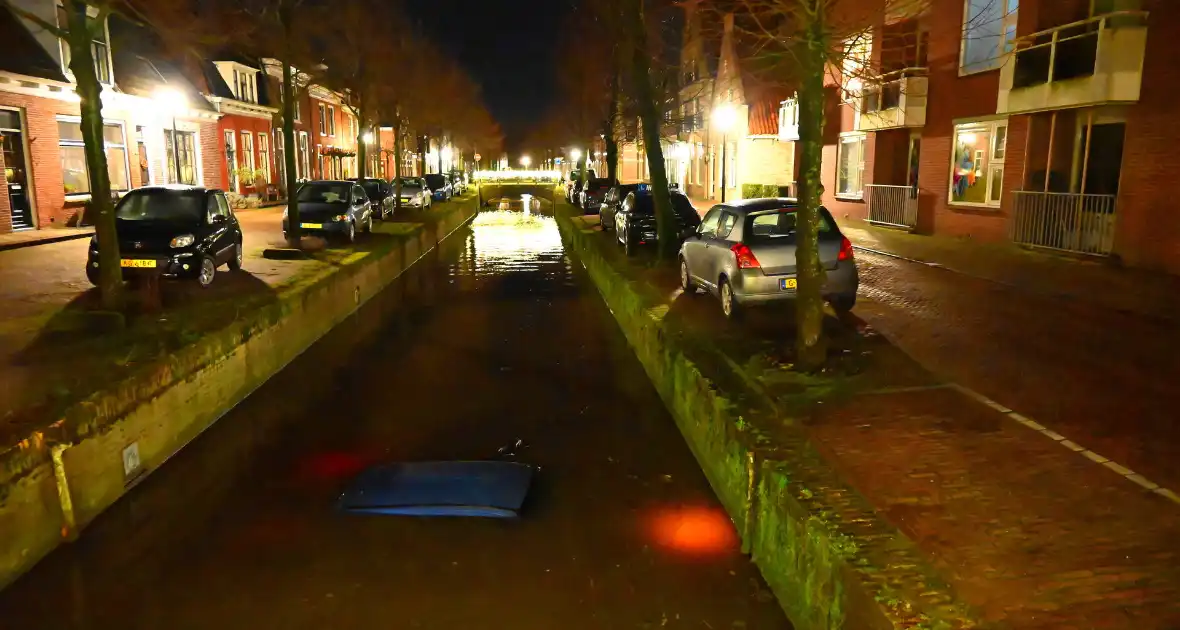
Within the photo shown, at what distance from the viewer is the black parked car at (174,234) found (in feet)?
40.3

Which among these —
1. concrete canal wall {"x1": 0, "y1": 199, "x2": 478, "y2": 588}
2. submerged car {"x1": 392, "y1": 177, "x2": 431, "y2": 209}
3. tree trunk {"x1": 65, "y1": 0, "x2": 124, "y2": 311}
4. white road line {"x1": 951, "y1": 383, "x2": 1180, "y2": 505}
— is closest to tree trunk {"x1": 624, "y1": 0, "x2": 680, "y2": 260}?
concrete canal wall {"x1": 0, "y1": 199, "x2": 478, "y2": 588}

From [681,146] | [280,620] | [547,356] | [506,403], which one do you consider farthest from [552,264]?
[681,146]

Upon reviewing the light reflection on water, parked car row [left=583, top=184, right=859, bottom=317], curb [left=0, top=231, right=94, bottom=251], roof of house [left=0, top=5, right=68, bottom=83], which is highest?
roof of house [left=0, top=5, right=68, bottom=83]

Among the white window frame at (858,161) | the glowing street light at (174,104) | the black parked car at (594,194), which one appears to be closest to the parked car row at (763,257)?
the white window frame at (858,161)

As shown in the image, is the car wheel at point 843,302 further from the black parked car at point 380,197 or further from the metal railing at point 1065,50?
the black parked car at point 380,197

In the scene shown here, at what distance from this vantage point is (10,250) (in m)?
17.7

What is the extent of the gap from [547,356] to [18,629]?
22.2 feet

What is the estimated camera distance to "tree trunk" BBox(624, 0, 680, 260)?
1555cm

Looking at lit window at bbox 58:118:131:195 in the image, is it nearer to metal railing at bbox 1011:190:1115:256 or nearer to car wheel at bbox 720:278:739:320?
car wheel at bbox 720:278:739:320

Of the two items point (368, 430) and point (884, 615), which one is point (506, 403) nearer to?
point (368, 430)

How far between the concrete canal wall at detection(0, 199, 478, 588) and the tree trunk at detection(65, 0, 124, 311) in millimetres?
1919

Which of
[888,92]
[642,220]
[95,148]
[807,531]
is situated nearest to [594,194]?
[888,92]

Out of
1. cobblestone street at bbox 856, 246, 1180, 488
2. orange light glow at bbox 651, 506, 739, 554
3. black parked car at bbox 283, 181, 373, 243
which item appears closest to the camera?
orange light glow at bbox 651, 506, 739, 554

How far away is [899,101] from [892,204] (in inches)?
114
